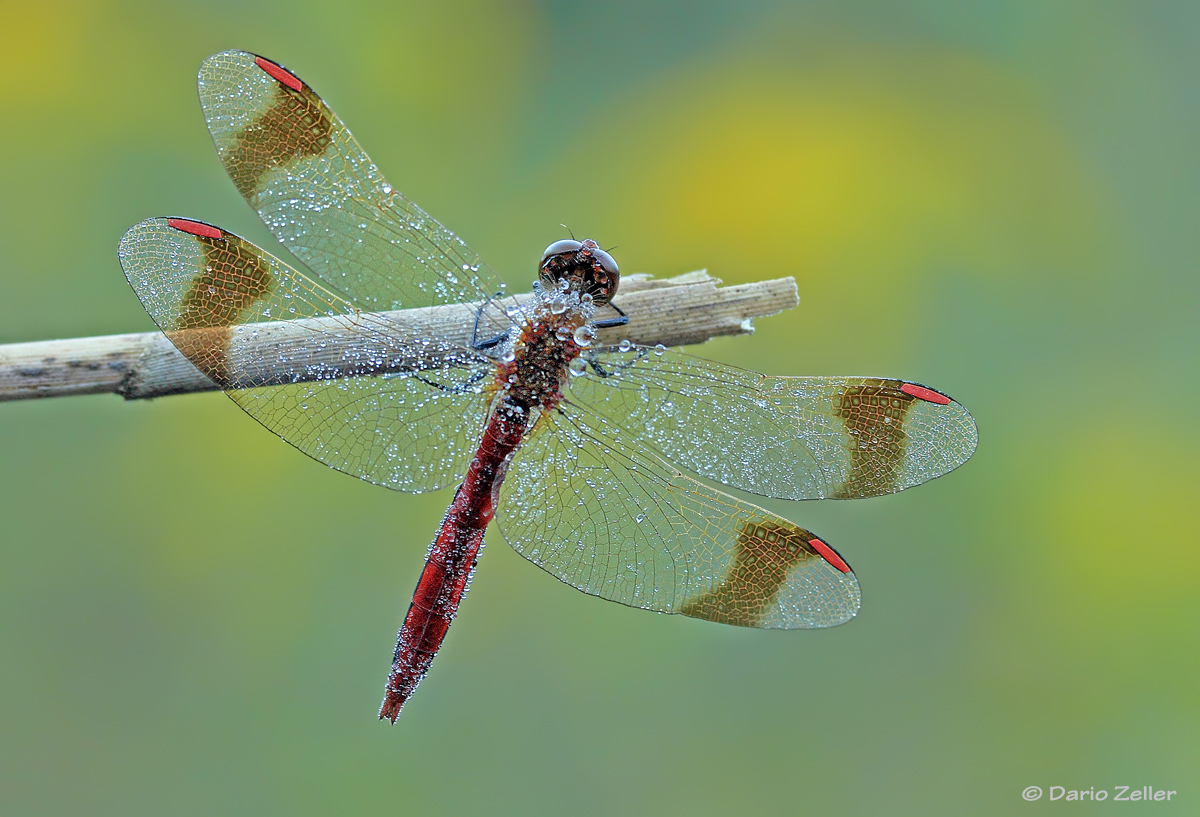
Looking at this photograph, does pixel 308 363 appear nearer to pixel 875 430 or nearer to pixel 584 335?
pixel 584 335

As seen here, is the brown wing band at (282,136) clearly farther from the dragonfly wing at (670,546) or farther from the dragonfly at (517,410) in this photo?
the dragonfly wing at (670,546)

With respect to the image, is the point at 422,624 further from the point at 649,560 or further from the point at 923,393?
the point at 923,393

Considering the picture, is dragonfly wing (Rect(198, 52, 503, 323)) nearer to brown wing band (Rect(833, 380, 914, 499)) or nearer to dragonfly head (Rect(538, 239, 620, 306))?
dragonfly head (Rect(538, 239, 620, 306))

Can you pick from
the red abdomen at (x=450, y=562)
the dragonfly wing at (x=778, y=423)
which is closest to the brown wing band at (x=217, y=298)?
the red abdomen at (x=450, y=562)

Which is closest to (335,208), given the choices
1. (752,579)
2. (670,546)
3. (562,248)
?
(562,248)

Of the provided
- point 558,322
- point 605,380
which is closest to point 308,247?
point 558,322

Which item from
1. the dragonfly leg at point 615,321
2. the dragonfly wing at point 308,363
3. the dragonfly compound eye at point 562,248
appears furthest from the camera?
the dragonfly leg at point 615,321
